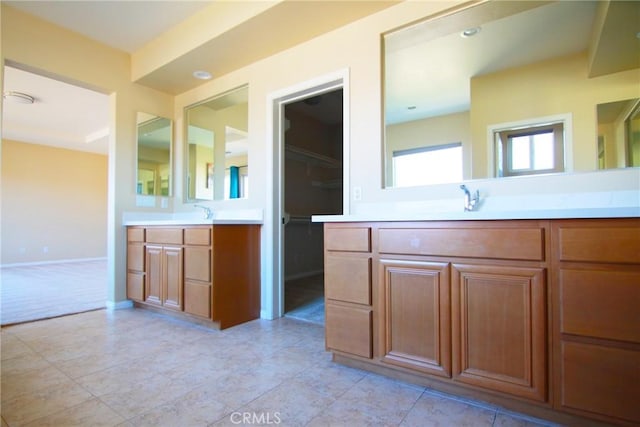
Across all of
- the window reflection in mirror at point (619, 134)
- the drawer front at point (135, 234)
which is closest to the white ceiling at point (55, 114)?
the drawer front at point (135, 234)

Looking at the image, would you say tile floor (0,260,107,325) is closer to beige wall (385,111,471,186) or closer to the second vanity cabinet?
the second vanity cabinet

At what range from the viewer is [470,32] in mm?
2029

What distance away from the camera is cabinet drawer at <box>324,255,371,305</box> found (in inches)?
69.2

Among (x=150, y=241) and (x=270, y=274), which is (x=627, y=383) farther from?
(x=150, y=241)

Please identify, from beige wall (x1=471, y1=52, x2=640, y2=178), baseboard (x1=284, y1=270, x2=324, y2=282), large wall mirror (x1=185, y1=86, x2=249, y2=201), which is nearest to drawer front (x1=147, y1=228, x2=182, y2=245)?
large wall mirror (x1=185, y1=86, x2=249, y2=201)

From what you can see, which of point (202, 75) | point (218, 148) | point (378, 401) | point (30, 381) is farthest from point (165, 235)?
point (378, 401)

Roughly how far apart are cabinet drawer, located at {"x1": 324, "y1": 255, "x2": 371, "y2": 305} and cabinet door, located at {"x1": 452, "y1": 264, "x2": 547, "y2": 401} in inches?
18.2

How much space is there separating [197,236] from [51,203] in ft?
21.2

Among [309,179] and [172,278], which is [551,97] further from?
[309,179]

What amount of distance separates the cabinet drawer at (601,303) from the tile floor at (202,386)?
1.59 ft

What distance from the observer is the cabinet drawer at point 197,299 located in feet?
8.36

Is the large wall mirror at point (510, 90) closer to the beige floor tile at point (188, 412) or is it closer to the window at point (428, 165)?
the window at point (428, 165)

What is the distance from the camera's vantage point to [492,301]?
139cm

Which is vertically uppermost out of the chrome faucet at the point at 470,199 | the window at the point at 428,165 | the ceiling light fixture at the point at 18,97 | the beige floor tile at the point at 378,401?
the ceiling light fixture at the point at 18,97
